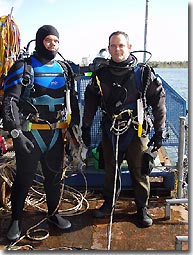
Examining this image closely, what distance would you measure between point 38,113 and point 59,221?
0.91 meters

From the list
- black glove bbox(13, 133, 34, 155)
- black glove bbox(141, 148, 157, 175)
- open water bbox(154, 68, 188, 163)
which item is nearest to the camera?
black glove bbox(13, 133, 34, 155)

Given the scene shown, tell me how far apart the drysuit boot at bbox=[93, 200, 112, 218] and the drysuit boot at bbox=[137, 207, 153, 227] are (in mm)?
257

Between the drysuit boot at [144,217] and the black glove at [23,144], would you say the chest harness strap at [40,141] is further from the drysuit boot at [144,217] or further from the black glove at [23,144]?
the drysuit boot at [144,217]

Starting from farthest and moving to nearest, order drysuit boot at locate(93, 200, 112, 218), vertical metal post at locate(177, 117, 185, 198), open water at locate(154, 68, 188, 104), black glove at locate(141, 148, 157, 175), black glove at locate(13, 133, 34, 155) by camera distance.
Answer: open water at locate(154, 68, 188, 104)
vertical metal post at locate(177, 117, 185, 198)
drysuit boot at locate(93, 200, 112, 218)
black glove at locate(141, 148, 157, 175)
black glove at locate(13, 133, 34, 155)

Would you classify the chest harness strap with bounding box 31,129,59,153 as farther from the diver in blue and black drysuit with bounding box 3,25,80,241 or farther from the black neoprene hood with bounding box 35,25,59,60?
the black neoprene hood with bounding box 35,25,59,60

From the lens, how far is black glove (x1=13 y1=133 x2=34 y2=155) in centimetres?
246

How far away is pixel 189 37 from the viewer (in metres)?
2.72

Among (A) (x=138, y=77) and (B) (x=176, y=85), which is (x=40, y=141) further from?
(B) (x=176, y=85)

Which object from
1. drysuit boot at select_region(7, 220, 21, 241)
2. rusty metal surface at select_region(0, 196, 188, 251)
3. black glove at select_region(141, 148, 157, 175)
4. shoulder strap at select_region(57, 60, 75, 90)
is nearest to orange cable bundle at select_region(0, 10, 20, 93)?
shoulder strap at select_region(57, 60, 75, 90)

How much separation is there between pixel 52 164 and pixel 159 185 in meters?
1.33

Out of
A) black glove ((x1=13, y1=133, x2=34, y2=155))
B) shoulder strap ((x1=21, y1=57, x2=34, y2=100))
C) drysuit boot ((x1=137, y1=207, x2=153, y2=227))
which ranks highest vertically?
shoulder strap ((x1=21, y1=57, x2=34, y2=100))

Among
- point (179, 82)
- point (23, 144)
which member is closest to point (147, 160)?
point (23, 144)

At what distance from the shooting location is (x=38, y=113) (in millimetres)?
2609

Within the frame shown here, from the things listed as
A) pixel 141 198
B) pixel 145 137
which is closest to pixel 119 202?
pixel 141 198
